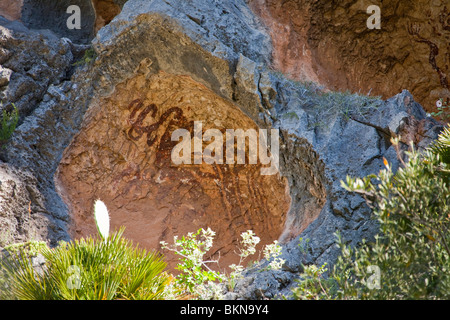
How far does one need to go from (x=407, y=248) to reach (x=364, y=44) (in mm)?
7058

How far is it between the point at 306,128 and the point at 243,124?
1.58 m

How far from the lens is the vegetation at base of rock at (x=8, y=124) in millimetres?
7082

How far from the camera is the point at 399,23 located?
9.95 meters

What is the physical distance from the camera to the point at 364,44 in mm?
10117

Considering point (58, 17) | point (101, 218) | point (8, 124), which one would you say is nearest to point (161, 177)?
point (8, 124)

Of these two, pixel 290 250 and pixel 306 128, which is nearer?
pixel 290 250

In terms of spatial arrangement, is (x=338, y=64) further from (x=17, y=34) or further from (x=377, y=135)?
(x=17, y=34)

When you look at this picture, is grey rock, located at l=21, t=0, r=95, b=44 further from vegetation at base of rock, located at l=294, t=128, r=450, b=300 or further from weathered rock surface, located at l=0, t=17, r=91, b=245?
vegetation at base of rock, located at l=294, t=128, r=450, b=300

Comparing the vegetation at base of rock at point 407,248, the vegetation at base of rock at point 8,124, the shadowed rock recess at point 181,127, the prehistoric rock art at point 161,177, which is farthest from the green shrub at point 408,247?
the vegetation at base of rock at point 8,124

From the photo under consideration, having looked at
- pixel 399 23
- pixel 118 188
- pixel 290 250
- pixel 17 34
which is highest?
pixel 399 23

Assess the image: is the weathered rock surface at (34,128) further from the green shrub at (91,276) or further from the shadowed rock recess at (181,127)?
the green shrub at (91,276)
